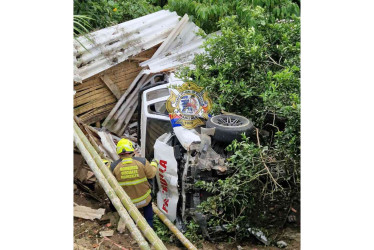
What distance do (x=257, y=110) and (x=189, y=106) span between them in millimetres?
953

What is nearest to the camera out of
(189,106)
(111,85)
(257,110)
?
(257,110)

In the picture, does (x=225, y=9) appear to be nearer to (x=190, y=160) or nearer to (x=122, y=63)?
(x=122, y=63)

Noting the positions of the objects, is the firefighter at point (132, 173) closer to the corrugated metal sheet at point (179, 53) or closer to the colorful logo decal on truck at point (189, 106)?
the colorful logo decal on truck at point (189, 106)

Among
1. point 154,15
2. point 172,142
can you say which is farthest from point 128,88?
point 172,142

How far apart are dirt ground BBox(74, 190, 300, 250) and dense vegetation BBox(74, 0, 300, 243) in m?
0.16

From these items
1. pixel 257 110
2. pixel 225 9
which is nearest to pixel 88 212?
pixel 257 110

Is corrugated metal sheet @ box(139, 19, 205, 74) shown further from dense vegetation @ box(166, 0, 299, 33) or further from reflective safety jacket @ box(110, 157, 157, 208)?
reflective safety jacket @ box(110, 157, 157, 208)

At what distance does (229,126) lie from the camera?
554 centimetres

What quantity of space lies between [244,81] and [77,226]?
2816mm

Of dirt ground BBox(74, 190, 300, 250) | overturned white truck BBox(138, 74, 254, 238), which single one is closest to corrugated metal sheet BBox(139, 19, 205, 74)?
overturned white truck BBox(138, 74, 254, 238)

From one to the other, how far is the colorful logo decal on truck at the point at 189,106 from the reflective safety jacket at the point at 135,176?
0.77m

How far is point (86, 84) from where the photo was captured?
28.3 feet

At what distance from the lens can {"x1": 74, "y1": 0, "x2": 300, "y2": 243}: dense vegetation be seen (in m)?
5.04

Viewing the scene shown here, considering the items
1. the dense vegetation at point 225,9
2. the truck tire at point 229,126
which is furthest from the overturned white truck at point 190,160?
the dense vegetation at point 225,9
